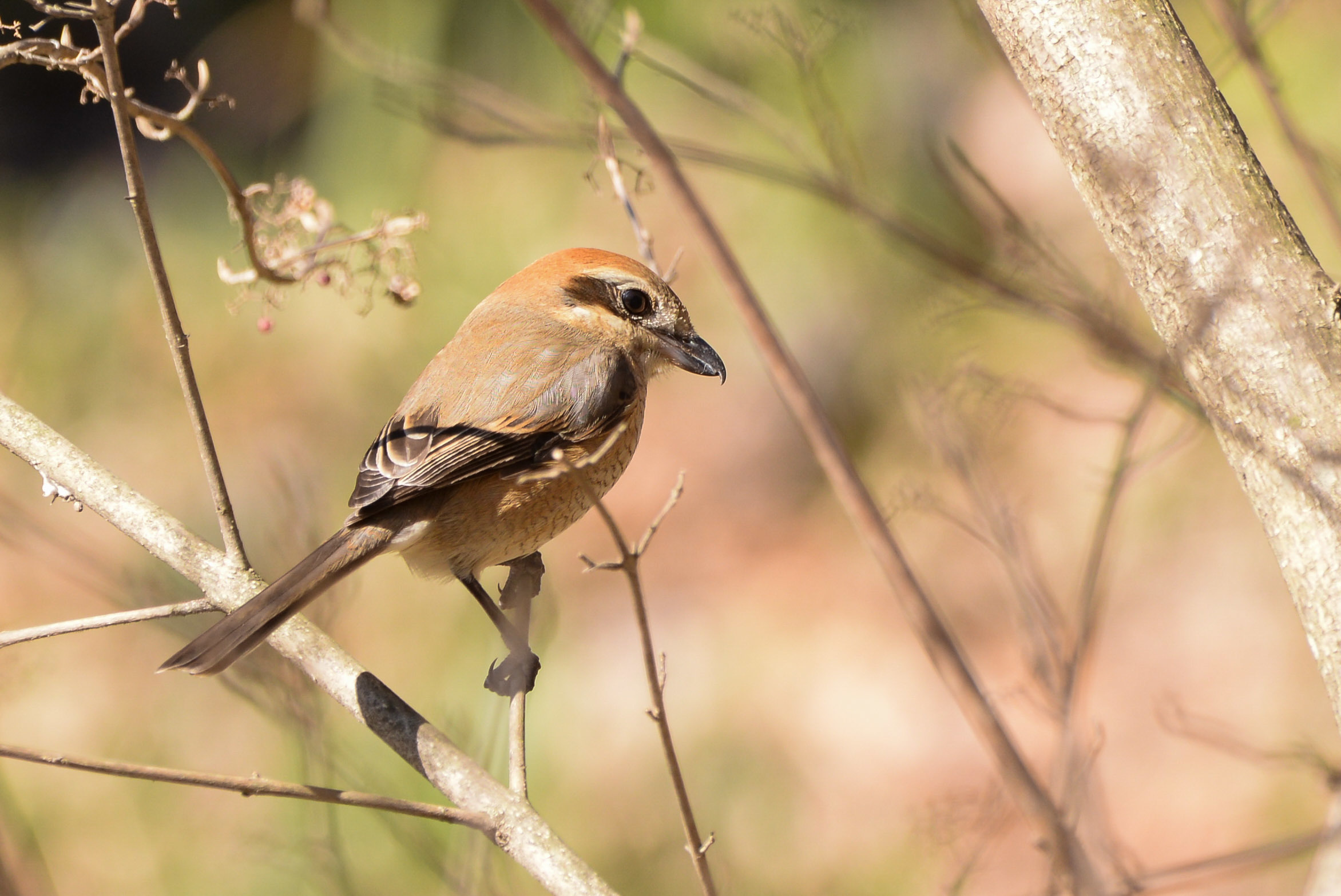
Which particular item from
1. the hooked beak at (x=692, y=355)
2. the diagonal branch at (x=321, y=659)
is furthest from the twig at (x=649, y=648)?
the hooked beak at (x=692, y=355)

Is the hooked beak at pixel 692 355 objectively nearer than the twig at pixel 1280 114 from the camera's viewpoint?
No

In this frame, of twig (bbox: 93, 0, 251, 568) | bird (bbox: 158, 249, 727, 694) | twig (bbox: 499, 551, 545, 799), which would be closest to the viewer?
twig (bbox: 93, 0, 251, 568)

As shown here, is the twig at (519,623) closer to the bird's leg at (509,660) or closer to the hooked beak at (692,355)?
the bird's leg at (509,660)

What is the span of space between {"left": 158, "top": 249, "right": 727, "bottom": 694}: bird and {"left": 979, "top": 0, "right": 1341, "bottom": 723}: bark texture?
1232 millimetres

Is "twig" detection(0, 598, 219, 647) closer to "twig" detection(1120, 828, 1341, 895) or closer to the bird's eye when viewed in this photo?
"twig" detection(1120, 828, 1341, 895)

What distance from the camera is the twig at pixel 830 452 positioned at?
1.98 feet

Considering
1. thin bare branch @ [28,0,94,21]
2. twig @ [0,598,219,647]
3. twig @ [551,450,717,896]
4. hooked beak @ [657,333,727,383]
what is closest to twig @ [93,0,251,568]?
thin bare branch @ [28,0,94,21]

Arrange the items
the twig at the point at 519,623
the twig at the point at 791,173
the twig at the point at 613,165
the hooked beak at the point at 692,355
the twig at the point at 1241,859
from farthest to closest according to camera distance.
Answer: the hooked beak at the point at 692,355
the twig at the point at 613,165
the twig at the point at 519,623
the twig at the point at 791,173
the twig at the point at 1241,859

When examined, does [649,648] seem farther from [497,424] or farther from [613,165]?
[497,424]

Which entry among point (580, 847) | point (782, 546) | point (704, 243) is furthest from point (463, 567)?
point (782, 546)

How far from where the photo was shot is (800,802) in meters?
4.64

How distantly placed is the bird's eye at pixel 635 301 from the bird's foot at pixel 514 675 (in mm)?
892

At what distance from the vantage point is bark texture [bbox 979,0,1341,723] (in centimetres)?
109

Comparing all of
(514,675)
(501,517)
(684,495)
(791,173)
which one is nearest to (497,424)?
(501,517)
